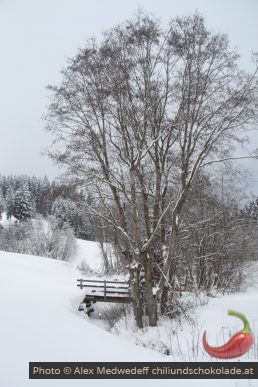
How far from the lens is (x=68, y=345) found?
5883 mm

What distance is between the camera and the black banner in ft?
14.8

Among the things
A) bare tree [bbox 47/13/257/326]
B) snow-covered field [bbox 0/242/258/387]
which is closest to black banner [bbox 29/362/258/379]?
snow-covered field [bbox 0/242/258/387]

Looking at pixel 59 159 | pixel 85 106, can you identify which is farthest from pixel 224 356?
pixel 85 106

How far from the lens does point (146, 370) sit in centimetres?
474

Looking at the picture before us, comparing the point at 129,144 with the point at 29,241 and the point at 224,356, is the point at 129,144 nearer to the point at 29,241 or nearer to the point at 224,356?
the point at 224,356

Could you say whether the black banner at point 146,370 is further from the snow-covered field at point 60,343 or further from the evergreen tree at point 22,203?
the evergreen tree at point 22,203

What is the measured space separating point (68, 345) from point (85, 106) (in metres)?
7.94

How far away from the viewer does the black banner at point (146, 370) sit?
178 inches

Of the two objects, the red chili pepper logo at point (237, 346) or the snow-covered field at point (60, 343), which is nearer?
the snow-covered field at point (60, 343)

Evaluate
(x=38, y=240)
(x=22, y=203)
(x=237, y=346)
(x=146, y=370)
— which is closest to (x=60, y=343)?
(x=146, y=370)

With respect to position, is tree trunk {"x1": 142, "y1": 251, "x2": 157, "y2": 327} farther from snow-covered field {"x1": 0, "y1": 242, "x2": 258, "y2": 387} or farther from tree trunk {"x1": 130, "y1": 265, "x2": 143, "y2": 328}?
snow-covered field {"x1": 0, "y1": 242, "x2": 258, "y2": 387}

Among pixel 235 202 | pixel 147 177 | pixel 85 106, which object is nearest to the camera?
pixel 85 106

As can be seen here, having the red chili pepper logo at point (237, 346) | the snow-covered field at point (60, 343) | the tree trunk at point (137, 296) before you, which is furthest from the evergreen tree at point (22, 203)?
the red chili pepper logo at point (237, 346)

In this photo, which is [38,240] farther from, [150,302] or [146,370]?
[146,370]
